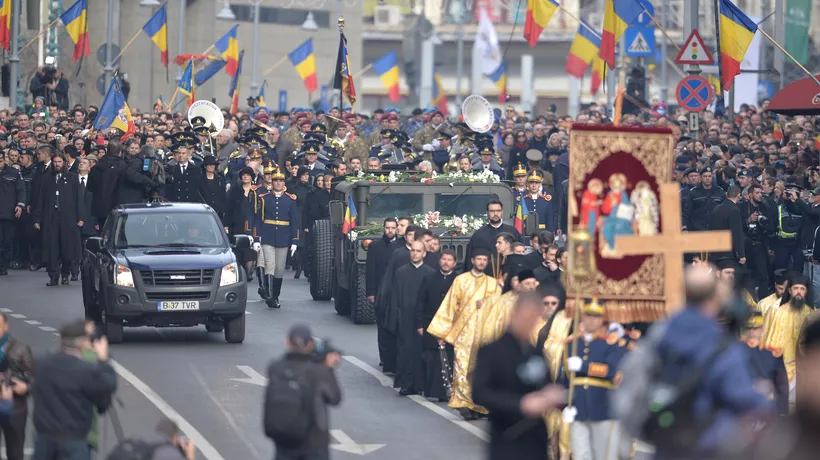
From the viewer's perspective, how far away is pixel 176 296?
20188 mm

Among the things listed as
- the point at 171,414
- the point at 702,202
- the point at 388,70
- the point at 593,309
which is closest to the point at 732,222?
the point at 702,202

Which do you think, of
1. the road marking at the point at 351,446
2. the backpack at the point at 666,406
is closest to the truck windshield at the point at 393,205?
the road marking at the point at 351,446

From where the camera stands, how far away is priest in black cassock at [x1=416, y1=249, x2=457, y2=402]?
1719 centimetres

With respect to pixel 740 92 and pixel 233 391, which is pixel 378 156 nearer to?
pixel 233 391

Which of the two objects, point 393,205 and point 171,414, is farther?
point 393,205

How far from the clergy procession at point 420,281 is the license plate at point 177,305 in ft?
0.08

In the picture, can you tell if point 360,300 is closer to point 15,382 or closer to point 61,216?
point 61,216

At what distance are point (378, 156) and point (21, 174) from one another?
5888 millimetres

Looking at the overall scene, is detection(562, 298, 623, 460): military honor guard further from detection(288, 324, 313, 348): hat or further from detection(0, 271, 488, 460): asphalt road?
detection(0, 271, 488, 460): asphalt road

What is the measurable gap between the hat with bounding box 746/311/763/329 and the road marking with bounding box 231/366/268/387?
17.8 feet

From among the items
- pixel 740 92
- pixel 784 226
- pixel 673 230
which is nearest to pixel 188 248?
pixel 784 226

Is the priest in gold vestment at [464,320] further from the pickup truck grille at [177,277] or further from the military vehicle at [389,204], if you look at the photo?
the military vehicle at [389,204]

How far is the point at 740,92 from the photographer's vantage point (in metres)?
45.9

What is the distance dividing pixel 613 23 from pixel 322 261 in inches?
299
